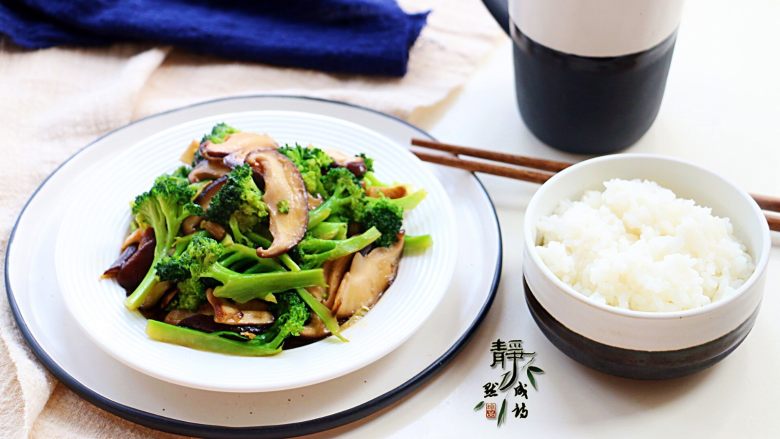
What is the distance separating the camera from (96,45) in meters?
2.81

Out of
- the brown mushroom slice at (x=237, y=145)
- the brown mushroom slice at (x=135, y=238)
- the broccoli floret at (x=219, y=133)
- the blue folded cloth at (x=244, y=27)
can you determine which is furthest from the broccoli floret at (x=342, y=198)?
the blue folded cloth at (x=244, y=27)

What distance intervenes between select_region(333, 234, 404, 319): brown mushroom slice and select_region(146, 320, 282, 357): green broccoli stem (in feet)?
0.60

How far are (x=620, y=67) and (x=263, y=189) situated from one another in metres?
0.93

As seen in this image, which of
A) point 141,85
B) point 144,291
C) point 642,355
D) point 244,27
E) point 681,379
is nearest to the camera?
point 642,355

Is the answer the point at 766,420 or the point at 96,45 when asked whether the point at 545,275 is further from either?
the point at 96,45

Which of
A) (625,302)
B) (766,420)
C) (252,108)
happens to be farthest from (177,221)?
(766,420)

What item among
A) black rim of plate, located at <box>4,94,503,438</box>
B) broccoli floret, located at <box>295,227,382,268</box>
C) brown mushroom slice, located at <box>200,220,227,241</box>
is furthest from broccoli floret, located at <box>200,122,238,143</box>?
black rim of plate, located at <box>4,94,503,438</box>

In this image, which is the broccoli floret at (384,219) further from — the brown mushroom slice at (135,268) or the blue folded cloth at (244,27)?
the blue folded cloth at (244,27)

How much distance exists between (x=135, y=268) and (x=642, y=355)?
43.8 inches

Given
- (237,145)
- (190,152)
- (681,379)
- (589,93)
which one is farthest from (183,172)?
(681,379)

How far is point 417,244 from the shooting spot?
188 centimetres

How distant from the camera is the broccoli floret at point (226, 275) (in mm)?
1694

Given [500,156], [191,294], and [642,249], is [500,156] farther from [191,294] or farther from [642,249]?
[191,294]

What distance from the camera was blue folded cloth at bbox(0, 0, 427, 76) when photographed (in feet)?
8.79
